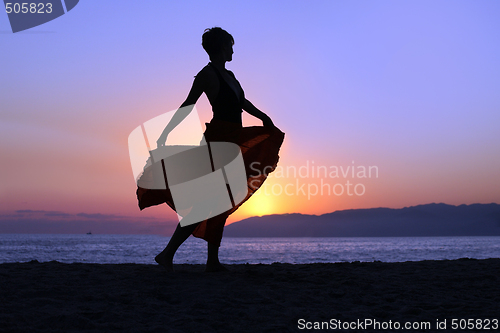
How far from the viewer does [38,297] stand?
2590mm

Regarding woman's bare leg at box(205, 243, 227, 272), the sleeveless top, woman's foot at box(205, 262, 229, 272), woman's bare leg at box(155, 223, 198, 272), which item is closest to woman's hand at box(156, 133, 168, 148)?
the sleeveless top

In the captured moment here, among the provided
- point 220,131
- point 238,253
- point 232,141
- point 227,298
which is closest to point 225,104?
point 220,131

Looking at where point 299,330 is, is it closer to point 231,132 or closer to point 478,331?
point 478,331

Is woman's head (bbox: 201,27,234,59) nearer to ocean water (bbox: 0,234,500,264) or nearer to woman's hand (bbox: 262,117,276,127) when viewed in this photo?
woman's hand (bbox: 262,117,276,127)

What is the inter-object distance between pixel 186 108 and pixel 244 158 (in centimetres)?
81

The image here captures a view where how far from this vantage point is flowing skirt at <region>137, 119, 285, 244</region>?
374cm

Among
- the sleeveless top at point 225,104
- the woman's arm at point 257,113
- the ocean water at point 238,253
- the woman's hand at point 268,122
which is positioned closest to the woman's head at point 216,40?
the sleeveless top at point 225,104

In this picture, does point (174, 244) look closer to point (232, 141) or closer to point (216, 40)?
point (232, 141)

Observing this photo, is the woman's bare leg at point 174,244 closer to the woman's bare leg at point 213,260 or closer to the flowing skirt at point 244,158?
the flowing skirt at point 244,158

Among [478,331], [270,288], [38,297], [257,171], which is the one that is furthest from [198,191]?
[478,331]

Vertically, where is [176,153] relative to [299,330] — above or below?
above

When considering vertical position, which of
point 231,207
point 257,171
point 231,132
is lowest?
point 231,207

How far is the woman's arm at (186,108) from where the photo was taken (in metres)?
3.48

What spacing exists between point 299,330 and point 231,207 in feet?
6.51
